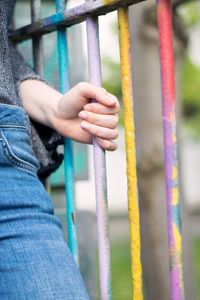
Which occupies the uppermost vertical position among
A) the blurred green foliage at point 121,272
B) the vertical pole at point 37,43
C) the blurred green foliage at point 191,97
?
the vertical pole at point 37,43

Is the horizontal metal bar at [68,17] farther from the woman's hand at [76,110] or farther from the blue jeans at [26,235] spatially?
the blue jeans at [26,235]

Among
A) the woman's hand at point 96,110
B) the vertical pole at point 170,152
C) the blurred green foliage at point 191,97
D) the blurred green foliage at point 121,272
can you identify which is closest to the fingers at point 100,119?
the woman's hand at point 96,110

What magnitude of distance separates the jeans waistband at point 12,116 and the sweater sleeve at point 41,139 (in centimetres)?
13

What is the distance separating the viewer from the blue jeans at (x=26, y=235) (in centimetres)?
138

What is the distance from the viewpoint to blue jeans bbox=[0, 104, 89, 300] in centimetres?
138

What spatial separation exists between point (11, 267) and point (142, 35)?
2063mm

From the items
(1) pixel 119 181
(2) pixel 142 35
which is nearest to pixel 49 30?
(2) pixel 142 35

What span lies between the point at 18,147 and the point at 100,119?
0.61 ft

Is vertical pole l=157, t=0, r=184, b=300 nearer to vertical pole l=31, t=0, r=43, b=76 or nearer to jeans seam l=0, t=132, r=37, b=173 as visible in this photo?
jeans seam l=0, t=132, r=37, b=173

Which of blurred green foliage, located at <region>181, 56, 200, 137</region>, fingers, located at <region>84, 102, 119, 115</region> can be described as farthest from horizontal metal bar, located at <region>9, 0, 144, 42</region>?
blurred green foliage, located at <region>181, 56, 200, 137</region>

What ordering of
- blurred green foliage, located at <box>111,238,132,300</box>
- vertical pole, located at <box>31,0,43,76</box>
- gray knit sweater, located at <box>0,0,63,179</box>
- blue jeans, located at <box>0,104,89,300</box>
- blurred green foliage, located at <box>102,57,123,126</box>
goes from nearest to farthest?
blue jeans, located at <box>0,104,89,300</box>
gray knit sweater, located at <box>0,0,63,179</box>
vertical pole, located at <box>31,0,43,76</box>
blurred green foliage, located at <box>111,238,132,300</box>
blurred green foliage, located at <box>102,57,123,126</box>

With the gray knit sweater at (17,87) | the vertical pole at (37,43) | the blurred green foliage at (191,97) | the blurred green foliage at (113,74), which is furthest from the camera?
the blurred green foliage at (191,97)

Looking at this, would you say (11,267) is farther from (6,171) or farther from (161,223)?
(161,223)

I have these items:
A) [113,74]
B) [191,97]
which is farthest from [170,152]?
[191,97]
